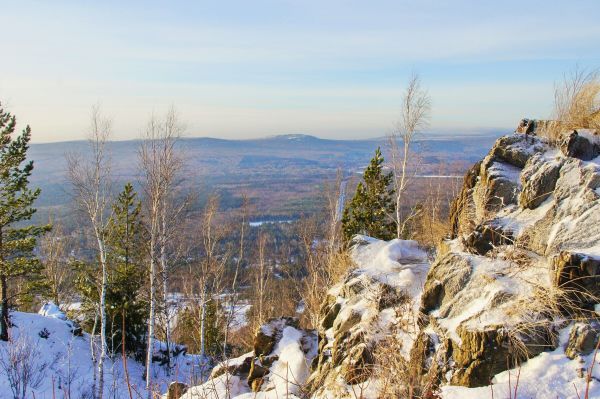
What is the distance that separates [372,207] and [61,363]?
15517mm

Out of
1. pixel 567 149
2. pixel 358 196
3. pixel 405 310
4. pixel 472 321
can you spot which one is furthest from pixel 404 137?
pixel 472 321

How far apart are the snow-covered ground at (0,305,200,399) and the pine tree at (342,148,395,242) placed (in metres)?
9.30

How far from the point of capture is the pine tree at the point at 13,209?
58.0 ft

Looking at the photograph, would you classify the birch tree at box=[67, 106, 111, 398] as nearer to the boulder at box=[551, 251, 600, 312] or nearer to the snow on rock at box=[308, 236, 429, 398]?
the snow on rock at box=[308, 236, 429, 398]

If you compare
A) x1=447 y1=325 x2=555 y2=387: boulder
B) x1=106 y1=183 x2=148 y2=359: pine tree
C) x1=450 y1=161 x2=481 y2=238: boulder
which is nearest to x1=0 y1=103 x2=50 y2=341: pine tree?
x1=106 y1=183 x2=148 y2=359: pine tree

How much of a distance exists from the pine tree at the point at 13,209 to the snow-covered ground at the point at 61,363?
1.49m

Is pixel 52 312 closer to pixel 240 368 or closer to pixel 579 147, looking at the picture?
pixel 240 368

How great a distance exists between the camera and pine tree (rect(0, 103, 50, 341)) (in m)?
17.7

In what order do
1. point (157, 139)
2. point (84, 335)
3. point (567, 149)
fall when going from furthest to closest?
1. point (84, 335)
2. point (157, 139)
3. point (567, 149)

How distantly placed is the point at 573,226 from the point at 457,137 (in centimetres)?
19745

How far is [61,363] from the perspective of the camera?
17.9m

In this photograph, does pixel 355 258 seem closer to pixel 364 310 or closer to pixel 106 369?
pixel 364 310

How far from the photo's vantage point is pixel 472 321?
5312 mm

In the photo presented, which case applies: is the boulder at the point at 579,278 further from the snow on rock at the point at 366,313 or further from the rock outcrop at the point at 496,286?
the snow on rock at the point at 366,313
